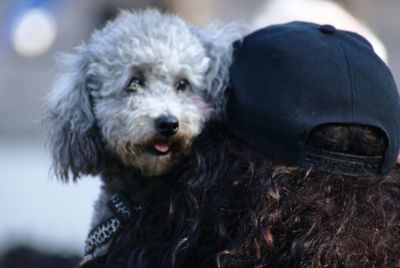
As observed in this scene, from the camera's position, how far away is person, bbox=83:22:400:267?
3059mm

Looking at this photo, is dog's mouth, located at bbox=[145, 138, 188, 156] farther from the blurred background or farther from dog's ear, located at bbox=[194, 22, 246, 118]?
the blurred background

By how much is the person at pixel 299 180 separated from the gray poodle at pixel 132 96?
1.57 feet

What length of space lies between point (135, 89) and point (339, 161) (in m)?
1.01

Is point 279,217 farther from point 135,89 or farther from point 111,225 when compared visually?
point 135,89

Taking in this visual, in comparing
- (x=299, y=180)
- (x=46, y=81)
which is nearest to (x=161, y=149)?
(x=299, y=180)

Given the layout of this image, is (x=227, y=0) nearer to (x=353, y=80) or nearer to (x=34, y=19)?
(x=34, y=19)

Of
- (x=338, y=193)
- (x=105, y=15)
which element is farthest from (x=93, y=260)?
(x=105, y=15)

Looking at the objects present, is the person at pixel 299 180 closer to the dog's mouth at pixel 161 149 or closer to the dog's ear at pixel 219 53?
the dog's ear at pixel 219 53

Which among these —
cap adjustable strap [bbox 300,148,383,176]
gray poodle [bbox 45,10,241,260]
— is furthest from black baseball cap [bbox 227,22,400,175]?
gray poodle [bbox 45,10,241,260]

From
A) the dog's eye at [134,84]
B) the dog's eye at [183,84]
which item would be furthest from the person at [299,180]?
the dog's eye at [134,84]

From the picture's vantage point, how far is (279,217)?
307 cm

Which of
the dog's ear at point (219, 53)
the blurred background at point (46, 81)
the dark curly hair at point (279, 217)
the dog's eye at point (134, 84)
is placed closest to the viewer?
the dark curly hair at point (279, 217)

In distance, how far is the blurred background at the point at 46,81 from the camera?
5.11m

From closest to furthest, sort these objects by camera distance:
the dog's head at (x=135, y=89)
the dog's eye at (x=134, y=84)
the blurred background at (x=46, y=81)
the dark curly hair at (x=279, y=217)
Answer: the dark curly hair at (x=279, y=217) < the dog's head at (x=135, y=89) < the dog's eye at (x=134, y=84) < the blurred background at (x=46, y=81)
